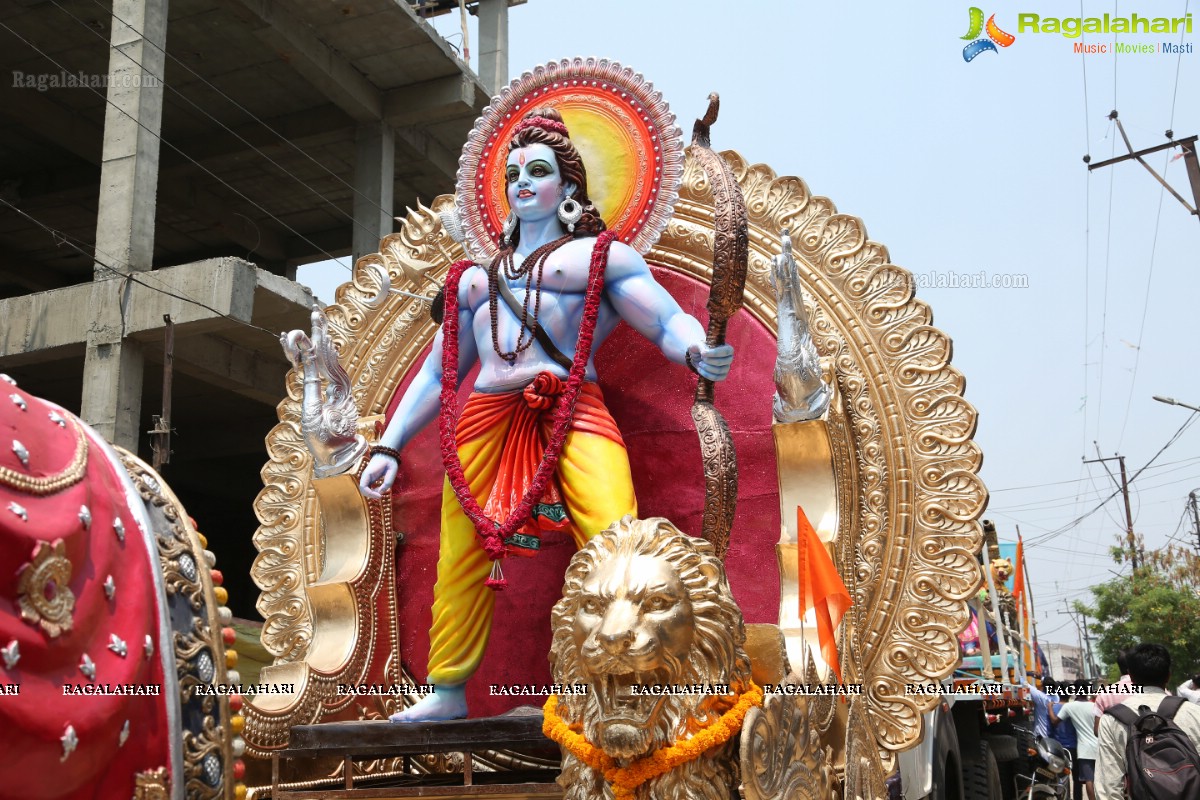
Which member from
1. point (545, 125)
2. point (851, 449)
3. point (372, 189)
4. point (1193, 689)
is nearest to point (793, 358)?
point (851, 449)

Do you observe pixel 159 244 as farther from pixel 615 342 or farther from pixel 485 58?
pixel 615 342

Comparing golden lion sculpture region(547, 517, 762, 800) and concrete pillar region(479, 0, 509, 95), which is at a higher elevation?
concrete pillar region(479, 0, 509, 95)

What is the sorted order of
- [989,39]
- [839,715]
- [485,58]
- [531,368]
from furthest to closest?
[485,58] → [989,39] → [531,368] → [839,715]

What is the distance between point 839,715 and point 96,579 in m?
1.80

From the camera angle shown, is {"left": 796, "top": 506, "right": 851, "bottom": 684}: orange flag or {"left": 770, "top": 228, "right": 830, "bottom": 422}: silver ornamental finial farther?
{"left": 770, "top": 228, "right": 830, "bottom": 422}: silver ornamental finial

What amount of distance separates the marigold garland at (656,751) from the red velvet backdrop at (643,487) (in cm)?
134

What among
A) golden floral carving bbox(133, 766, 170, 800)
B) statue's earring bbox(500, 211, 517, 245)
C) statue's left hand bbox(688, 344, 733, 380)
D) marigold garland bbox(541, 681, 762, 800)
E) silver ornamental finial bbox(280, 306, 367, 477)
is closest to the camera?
golden floral carving bbox(133, 766, 170, 800)

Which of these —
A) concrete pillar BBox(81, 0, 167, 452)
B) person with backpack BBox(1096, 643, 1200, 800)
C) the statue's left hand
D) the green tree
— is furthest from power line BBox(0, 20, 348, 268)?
the green tree

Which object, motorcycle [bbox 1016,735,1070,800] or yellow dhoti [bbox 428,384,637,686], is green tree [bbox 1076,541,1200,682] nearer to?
motorcycle [bbox 1016,735,1070,800]

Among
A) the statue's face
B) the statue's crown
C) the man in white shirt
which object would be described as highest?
the statue's crown

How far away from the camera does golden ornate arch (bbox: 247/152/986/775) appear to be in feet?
11.9

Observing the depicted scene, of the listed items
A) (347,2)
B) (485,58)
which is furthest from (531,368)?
(485,58)

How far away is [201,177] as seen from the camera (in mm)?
13641

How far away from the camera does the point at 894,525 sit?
380cm
